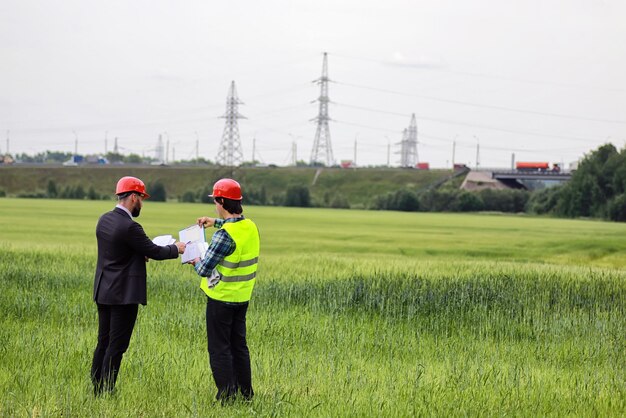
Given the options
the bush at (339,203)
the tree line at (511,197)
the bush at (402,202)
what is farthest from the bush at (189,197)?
the bush at (402,202)

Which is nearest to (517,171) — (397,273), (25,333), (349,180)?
(349,180)

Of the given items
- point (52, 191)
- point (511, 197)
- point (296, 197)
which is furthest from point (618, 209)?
point (52, 191)

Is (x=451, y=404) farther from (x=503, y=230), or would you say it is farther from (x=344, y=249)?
(x=503, y=230)

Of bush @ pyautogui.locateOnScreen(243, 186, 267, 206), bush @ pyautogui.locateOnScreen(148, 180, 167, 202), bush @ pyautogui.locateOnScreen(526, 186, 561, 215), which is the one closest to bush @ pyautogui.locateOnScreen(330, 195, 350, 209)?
bush @ pyautogui.locateOnScreen(243, 186, 267, 206)

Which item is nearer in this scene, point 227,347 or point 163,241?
point 227,347

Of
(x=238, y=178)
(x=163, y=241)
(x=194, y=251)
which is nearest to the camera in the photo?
(x=194, y=251)

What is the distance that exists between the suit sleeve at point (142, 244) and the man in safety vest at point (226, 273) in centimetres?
56

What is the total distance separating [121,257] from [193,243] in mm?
953

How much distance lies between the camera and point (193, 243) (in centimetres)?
976

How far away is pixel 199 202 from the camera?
13288 cm

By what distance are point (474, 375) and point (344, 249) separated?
1404 inches

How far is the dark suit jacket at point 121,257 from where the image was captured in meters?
9.72

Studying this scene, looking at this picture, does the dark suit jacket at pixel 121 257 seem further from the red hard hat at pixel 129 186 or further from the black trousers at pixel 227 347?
the black trousers at pixel 227 347

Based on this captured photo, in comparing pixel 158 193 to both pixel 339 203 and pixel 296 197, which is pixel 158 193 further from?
pixel 339 203
